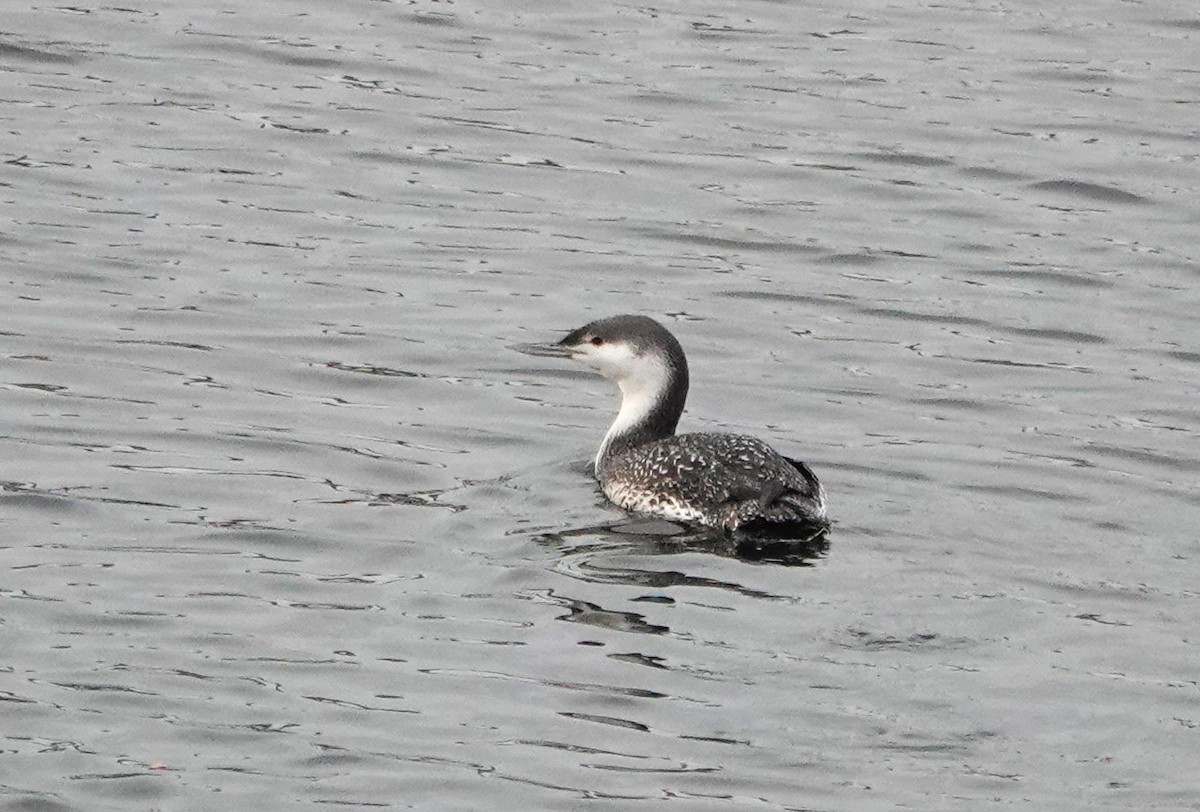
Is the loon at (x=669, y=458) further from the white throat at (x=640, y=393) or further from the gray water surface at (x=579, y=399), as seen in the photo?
the gray water surface at (x=579, y=399)

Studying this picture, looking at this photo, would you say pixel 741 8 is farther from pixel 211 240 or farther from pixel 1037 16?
pixel 211 240

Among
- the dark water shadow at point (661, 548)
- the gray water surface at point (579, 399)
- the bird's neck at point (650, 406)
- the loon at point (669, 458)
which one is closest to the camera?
the gray water surface at point (579, 399)

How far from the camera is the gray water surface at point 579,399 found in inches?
331

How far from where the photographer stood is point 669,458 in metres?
11.1

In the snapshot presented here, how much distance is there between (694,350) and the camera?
1357 centimetres

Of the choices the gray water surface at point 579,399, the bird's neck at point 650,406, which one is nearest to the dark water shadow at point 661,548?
the gray water surface at point 579,399

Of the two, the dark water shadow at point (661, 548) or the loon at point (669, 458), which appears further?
the loon at point (669, 458)

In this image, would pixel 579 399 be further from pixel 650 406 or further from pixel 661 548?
pixel 661 548

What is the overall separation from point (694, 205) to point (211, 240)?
3.18 metres

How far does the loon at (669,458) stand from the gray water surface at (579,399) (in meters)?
0.17

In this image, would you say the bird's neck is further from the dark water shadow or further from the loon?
the dark water shadow

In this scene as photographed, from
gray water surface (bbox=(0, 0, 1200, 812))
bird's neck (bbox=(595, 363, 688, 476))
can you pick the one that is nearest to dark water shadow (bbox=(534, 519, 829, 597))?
gray water surface (bbox=(0, 0, 1200, 812))

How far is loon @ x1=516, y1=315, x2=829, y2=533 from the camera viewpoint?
34.8 feet

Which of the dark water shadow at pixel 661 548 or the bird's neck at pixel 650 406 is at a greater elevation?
the bird's neck at pixel 650 406
